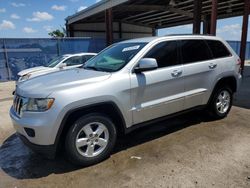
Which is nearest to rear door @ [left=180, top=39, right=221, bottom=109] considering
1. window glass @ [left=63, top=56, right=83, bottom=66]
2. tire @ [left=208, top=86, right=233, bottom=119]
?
tire @ [left=208, top=86, right=233, bottom=119]

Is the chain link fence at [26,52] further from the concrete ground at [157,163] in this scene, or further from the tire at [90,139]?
the tire at [90,139]

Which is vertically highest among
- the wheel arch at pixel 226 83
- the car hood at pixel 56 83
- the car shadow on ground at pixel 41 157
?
the car hood at pixel 56 83

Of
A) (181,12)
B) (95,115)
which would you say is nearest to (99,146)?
(95,115)

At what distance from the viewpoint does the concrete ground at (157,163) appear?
10.5 ft

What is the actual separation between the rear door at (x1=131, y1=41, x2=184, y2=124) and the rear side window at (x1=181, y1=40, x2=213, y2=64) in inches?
8.0

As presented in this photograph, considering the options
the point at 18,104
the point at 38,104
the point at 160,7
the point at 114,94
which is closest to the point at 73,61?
the point at 18,104

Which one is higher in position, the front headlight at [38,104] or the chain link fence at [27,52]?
the chain link fence at [27,52]

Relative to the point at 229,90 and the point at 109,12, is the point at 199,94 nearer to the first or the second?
the point at 229,90

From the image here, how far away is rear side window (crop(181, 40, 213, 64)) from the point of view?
460cm

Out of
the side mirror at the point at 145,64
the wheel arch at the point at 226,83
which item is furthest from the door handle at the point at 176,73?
the wheel arch at the point at 226,83

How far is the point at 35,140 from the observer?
10.6 ft

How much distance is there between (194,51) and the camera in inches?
187

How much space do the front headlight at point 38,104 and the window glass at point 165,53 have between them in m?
1.77

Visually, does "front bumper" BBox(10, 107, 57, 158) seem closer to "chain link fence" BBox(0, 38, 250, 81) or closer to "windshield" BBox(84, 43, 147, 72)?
"windshield" BBox(84, 43, 147, 72)
